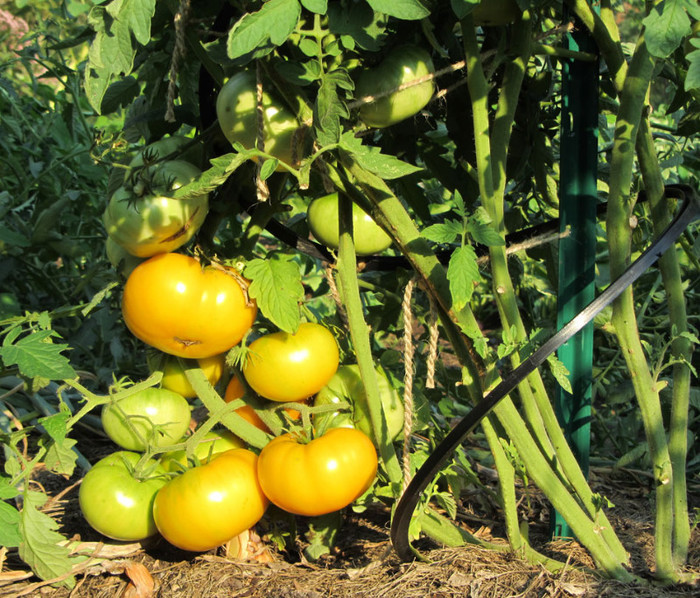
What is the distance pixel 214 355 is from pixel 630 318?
0.70m

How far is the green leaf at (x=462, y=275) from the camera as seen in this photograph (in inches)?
37.4

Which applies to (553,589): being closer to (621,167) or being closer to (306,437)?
(306,437)

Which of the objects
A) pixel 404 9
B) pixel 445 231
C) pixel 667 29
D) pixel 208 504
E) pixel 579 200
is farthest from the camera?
pixel 579 200

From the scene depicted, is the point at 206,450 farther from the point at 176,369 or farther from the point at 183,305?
the point at 183,305

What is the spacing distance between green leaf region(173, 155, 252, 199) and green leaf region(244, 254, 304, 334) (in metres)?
0.24

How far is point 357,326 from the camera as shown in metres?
1.16

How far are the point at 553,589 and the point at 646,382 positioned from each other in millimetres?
350

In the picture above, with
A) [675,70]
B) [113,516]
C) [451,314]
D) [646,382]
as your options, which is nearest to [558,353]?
[646,382]

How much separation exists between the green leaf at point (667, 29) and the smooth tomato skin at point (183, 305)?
71cm

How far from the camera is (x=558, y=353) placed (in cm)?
130

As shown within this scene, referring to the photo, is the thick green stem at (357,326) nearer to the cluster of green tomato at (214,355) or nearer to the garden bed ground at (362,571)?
the cluster of green tomato at (214,355)

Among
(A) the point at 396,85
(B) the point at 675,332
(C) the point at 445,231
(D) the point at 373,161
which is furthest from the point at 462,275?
(B) the point at 675,332

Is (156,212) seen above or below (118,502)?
above

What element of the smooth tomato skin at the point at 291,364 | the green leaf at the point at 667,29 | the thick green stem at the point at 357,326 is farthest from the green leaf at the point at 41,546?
the green leaf at the point at 667,29
